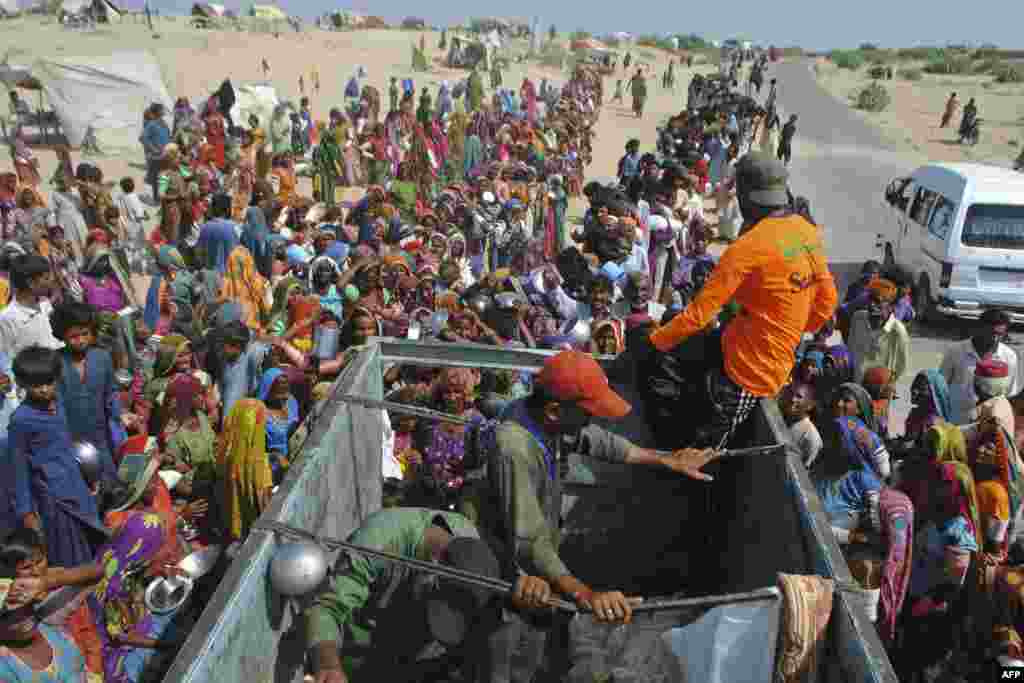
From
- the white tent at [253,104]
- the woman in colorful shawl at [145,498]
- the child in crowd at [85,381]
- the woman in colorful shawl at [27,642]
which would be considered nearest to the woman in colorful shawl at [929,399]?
the woman in colorful shawl at [145,498]

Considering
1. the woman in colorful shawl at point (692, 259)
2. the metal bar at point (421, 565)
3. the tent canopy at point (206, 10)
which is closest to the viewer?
the metal bar at point (421, 565)

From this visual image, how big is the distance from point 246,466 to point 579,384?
82.0 inches

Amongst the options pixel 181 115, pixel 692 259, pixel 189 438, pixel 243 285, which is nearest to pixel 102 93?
pixel 181 115

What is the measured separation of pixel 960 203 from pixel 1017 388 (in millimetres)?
2696

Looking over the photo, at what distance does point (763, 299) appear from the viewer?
308 centimetres

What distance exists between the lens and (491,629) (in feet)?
7.67

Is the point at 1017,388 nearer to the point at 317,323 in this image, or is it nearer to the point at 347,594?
the point at 317,323

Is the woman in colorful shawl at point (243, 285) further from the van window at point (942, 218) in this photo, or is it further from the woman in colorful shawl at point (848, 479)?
the van window at point (942, 218)

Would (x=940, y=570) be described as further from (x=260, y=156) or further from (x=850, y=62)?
(x=850, y=62)

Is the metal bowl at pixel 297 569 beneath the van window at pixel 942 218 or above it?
above

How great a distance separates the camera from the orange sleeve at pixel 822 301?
10.6ft

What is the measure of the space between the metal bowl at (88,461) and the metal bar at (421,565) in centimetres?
210

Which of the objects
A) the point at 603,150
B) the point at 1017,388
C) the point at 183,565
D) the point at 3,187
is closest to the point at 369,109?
the point at 603,150

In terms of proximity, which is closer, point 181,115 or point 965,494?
point 965,494
